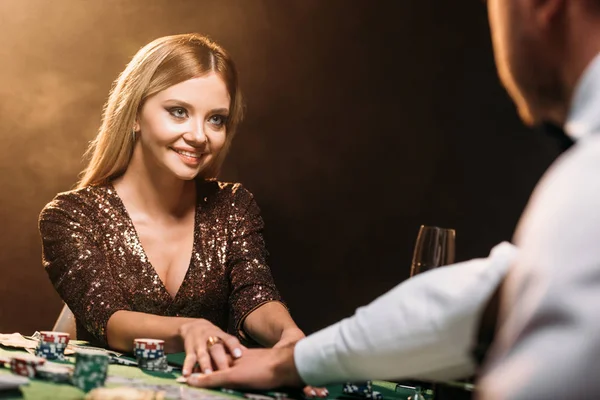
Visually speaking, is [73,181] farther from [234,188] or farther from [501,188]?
[501,188]

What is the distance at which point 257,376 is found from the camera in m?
1.58

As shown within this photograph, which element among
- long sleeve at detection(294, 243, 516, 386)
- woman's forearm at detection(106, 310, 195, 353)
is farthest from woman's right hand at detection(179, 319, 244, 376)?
long sleeve at detection(294, 243, 516, 386)

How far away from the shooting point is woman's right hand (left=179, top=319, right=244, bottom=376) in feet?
5.80

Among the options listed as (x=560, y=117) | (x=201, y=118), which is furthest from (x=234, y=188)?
(x=560, y=117)

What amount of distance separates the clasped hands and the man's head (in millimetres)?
797

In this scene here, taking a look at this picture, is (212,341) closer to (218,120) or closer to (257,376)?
(257,376)

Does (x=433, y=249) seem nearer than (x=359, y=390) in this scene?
No

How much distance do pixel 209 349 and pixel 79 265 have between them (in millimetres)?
869

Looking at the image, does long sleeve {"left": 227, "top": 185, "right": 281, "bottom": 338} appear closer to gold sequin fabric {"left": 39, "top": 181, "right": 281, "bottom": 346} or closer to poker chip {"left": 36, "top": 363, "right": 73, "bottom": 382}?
gold sequin fabric {"left": 39, "top": 181, "right": 281, "bottom": 346}

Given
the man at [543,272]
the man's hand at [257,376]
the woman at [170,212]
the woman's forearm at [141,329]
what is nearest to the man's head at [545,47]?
the man at [543,272]

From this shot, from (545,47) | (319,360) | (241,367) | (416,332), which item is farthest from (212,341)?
(545,47)

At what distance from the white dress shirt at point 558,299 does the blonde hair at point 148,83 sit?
7.68ft

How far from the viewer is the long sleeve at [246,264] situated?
111 inches

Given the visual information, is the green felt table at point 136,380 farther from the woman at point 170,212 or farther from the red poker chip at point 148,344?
the woman at point 170,212
